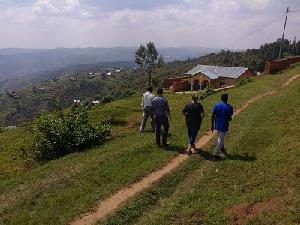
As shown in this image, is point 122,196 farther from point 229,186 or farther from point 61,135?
point 61,135

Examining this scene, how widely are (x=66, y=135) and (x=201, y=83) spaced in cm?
4409

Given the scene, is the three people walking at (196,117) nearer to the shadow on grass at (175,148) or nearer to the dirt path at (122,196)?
the shadow on grass at (175,148)

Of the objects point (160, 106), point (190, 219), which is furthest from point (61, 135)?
point (190, 219)

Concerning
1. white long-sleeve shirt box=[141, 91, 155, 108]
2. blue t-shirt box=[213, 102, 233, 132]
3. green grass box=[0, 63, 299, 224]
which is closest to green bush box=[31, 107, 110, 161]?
green grass box=[0, 63, 299, 224]

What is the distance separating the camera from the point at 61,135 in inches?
730

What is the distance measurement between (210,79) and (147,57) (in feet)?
70.9

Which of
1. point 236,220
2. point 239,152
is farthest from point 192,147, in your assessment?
point 236,220

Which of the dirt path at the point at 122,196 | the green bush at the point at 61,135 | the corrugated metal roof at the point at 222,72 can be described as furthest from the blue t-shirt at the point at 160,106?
the corrugated metal roof at the point at 222,72

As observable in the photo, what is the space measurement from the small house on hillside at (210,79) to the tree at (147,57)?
14.2m

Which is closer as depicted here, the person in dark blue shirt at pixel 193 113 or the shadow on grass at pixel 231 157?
the shadow on grass at pixel 231 157

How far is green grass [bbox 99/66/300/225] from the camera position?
961 centimetres

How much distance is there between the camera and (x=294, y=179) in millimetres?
10781

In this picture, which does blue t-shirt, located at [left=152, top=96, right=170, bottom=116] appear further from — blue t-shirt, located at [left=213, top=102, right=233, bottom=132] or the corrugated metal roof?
the corrugated metal roof

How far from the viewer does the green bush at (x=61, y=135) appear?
60.9 feet
